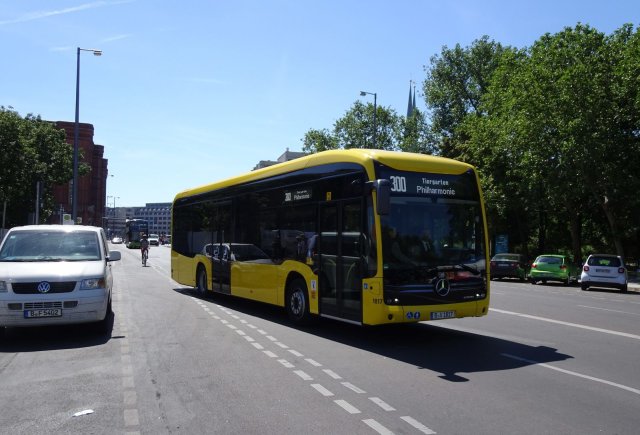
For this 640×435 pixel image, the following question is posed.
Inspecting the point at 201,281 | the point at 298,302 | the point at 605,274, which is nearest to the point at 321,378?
the point at 298,302

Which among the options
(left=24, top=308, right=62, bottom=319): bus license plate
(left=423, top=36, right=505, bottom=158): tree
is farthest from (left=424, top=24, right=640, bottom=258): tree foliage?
(left=24, top=308, right=62, bottom=319): bus license plate

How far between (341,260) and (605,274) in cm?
1930

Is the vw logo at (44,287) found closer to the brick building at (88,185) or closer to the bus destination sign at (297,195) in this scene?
the bus destination sign at (297,195)

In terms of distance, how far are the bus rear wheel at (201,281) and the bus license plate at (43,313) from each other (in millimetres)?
7752

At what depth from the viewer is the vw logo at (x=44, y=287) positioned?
29.7ft

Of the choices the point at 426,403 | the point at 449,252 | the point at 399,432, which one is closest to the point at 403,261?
the point at 449,252

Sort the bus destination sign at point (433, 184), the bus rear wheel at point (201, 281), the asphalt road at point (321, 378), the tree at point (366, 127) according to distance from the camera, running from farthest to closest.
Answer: the tree at point (366, 127)
the bus rear wheel at point (201, 281)
the bus destination sign at point (433, 184)
the asphalt road at point (321, 378)

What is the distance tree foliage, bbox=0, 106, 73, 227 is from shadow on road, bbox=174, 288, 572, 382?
34503 millimetres

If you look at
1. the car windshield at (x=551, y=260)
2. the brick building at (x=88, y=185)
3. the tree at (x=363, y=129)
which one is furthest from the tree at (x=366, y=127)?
the brick building at (x=88, y=185)

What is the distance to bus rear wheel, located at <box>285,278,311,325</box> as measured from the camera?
11125mm

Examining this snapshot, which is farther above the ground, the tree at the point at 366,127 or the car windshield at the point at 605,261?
the tree at the point at 366,127

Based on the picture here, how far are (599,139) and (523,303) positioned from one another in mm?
16464

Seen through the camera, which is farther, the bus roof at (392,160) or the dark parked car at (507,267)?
the dark parked car at (507,267)

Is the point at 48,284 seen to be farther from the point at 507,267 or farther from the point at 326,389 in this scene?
the point at 507,267
